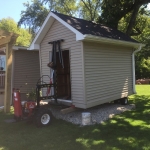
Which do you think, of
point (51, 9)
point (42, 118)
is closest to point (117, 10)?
point (42, 118)

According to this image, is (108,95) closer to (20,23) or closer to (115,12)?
(115,12)

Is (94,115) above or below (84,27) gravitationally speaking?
below

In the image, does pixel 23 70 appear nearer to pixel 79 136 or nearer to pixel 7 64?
pixel 7 64

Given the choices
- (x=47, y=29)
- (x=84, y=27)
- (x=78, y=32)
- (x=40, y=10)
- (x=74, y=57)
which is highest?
(x=40, y=10)

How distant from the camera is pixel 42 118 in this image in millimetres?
5516

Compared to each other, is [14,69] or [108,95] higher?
[14,69]

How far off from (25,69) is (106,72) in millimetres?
5104

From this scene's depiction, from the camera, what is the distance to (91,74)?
259 inches

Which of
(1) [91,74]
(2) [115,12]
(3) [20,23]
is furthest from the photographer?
(3) [20,23]

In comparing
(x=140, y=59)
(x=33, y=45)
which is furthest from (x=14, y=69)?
(x=140, y=59)

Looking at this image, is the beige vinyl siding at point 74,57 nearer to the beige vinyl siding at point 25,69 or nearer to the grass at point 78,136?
the grass at point 78,136

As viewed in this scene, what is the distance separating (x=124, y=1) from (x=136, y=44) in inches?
214

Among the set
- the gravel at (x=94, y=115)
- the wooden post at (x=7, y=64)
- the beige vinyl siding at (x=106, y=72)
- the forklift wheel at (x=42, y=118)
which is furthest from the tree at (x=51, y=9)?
the forklift wheel at (x=42, y=118)

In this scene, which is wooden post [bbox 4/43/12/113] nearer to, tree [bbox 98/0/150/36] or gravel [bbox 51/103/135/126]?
gravel [bbox 51/103/135/126]
